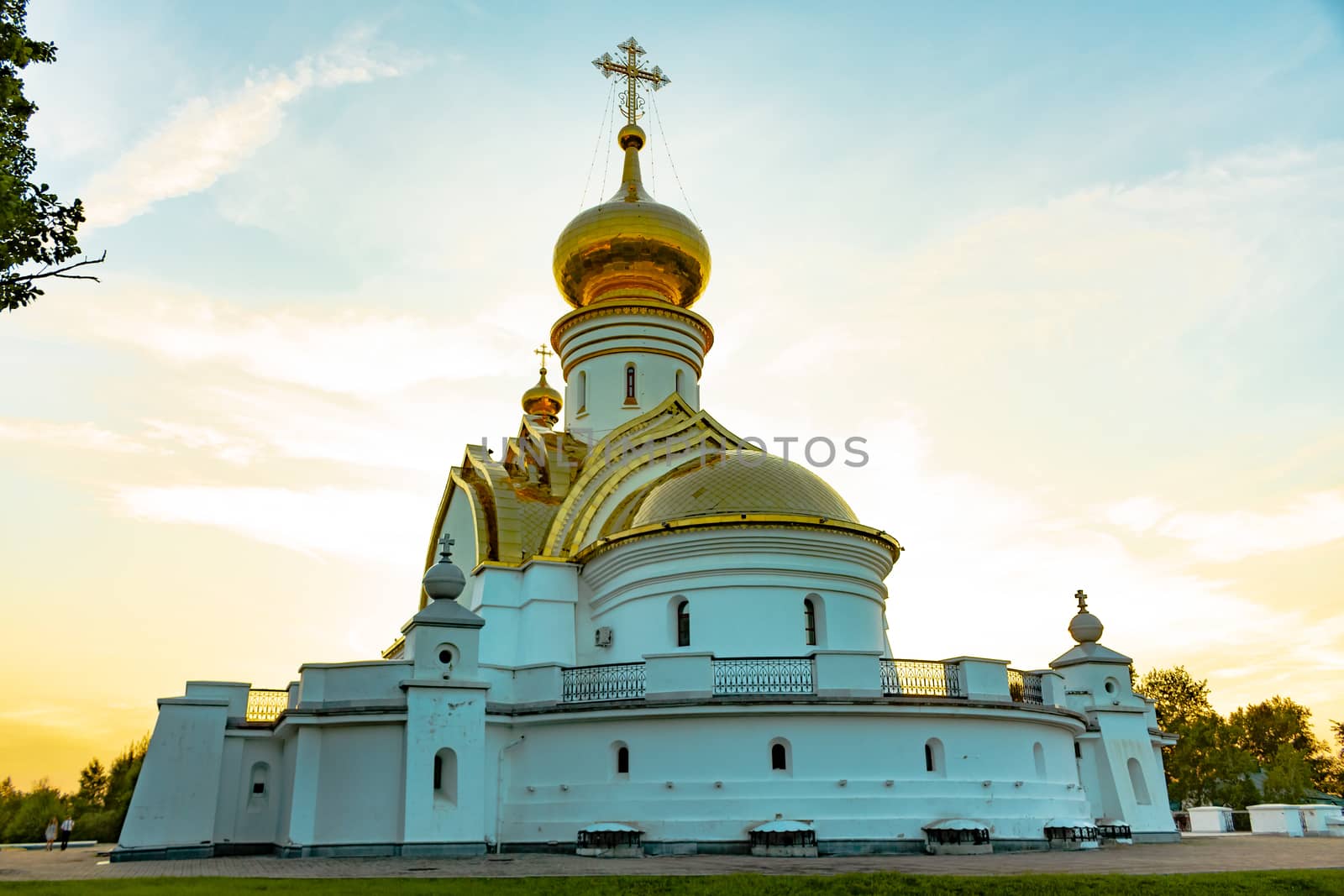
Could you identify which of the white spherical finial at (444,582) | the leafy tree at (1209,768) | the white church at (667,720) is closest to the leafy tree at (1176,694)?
the leafy tree at (1209,768)

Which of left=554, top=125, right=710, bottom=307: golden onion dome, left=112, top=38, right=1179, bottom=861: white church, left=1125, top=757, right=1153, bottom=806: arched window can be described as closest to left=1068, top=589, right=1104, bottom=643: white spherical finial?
left=112, top=38, right=1179, bottom=861: white church

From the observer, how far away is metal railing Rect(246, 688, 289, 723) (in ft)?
54.2

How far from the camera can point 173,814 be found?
50.0 feet

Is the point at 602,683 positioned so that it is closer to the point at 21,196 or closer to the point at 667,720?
the point at 667,720

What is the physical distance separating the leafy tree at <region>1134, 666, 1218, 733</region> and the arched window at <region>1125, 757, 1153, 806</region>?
26759 mm

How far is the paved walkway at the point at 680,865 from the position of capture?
10953 mm

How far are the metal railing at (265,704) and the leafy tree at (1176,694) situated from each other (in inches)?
1496

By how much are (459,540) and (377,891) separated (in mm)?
13311

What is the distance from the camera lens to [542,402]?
29.1 meters

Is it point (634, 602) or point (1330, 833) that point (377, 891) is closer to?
point (634, 602)

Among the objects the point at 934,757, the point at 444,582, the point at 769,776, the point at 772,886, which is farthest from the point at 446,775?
the point at 934,757

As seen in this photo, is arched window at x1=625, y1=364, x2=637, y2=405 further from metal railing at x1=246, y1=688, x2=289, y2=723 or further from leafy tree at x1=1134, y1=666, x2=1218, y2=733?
leafy tree at x1=1134, y1=666, x2=1218, y2=733

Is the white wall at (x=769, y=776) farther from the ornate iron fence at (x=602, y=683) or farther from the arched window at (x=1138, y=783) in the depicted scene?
the arched window at (x=1138, y=783)

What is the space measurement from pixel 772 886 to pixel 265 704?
10.9 metres
